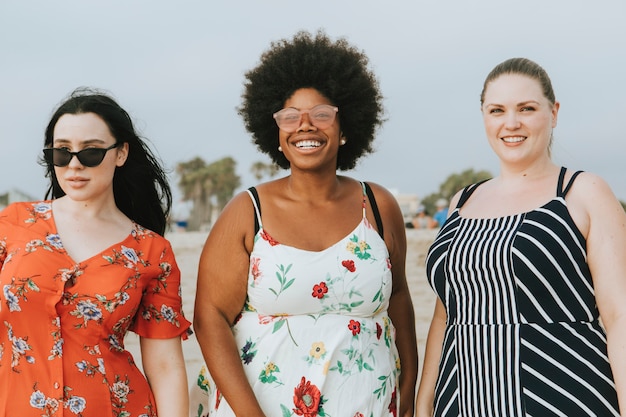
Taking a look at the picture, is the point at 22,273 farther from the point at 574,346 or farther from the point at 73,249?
the point at 574,346

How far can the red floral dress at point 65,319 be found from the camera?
2912 millimetres

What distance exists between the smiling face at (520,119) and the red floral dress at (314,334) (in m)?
0.80

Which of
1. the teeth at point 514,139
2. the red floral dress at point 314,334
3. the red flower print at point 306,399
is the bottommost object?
the red flower print at point 306,399

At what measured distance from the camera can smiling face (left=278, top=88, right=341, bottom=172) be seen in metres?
3.48

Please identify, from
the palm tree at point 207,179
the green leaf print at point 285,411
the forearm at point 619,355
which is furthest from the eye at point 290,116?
the palm tree at point 207,179

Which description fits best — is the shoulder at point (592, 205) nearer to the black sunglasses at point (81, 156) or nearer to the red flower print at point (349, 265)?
the red flower print at point (349, 265)

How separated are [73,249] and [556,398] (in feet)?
6.77

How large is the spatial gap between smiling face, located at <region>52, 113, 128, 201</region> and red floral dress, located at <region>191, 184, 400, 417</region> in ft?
2.47

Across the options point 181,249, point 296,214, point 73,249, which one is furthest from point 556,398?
point 181,249

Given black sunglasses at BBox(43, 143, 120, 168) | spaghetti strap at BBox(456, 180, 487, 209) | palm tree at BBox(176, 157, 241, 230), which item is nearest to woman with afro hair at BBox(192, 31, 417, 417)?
spaghetti strap at BBox(456, 180, 487, 209)

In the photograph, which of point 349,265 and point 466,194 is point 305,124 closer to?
point 349,265

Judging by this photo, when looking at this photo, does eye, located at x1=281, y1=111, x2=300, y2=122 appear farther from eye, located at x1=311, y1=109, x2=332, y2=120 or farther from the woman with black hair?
the woman with black hair

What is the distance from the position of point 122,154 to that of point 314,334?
1.21m

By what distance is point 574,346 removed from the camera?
9.62 ft
